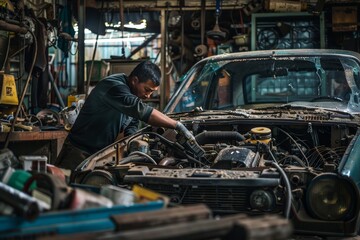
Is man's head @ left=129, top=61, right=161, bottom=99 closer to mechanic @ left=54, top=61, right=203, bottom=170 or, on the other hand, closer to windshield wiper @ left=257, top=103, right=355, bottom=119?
mechanic @ left=54, top=61, right=203, bottom=170

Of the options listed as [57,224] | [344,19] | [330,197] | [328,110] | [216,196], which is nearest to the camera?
[57,224]

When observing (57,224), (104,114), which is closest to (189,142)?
(104,114)

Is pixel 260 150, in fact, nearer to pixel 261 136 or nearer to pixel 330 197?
pixel 261 136

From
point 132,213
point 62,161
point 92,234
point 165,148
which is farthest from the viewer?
point 62,161

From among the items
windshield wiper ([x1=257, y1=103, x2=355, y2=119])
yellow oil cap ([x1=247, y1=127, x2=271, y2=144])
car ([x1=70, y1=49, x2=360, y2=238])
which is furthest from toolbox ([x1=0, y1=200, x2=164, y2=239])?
windshield wiper ([x1=257, y1=103, x2=355, y2=119])

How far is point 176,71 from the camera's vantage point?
33.9 feet

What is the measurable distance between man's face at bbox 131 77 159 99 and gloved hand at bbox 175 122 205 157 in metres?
0.61

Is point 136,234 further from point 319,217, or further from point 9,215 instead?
point 319,217

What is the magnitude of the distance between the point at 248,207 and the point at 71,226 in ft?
4.78

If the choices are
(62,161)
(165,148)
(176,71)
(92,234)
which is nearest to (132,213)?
(92,234)

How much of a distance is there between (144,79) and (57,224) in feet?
8.17

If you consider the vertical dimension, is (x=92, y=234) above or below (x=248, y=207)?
above

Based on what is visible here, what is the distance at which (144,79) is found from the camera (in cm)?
395

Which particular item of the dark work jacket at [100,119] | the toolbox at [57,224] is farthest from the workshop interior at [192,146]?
the dark work jacket at [100,119]
